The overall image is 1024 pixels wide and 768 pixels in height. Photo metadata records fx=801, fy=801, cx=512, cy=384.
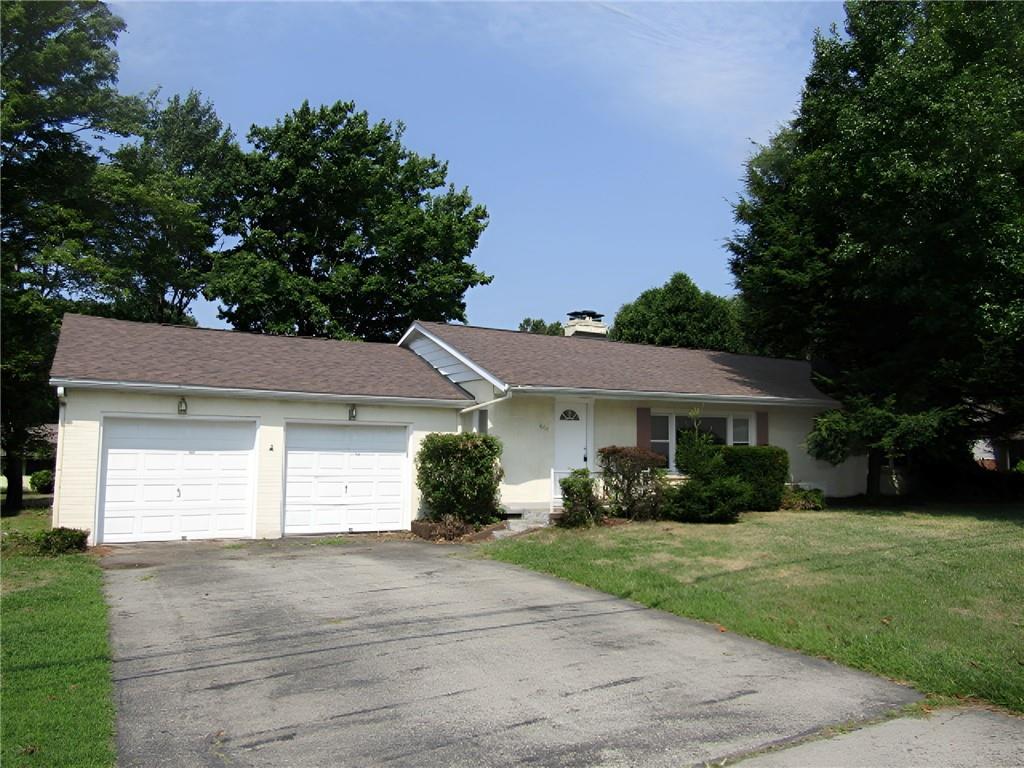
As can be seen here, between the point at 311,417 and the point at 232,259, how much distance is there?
53.3ft

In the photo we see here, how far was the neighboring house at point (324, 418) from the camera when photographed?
559 inches

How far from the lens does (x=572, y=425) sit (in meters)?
17.8

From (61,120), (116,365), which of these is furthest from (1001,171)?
(61,120)

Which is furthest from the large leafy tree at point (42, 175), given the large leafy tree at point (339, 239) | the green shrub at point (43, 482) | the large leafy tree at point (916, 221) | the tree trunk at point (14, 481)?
the large leafy tree at point (916, 221)

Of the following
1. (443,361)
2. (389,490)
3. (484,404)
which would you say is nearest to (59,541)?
(389,490)

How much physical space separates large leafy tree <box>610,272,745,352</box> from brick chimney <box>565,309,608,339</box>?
7.08 m

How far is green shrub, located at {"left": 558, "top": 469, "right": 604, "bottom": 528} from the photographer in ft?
50.6

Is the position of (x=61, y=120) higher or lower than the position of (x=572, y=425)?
higher

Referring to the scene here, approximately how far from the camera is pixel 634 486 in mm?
16328

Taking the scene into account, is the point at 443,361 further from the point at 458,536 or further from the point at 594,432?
the point at 458,536

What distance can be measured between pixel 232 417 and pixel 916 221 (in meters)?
15.2

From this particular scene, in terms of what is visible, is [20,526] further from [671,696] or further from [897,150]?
[897,150]

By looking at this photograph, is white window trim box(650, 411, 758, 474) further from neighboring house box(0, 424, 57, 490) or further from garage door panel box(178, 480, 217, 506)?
neighboring house box(0, 424, 57, 490)

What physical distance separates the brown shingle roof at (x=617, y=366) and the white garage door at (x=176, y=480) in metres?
5.56
